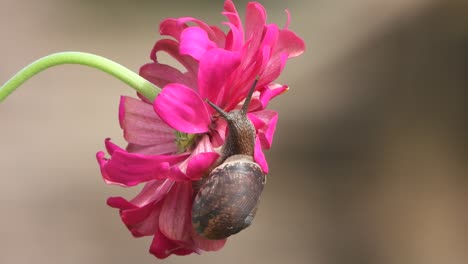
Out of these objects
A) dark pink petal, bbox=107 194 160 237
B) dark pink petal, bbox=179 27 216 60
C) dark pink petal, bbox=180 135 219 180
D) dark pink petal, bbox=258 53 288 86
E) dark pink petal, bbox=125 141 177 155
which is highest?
dark pink petal, bbox=179 27 216 60

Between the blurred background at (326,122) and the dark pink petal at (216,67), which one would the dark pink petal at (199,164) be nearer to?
the dark pink petal at (216,67)

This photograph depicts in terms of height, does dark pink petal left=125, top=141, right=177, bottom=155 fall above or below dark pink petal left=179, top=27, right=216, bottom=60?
below

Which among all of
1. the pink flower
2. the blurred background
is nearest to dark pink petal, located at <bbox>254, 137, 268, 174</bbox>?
the pink flower

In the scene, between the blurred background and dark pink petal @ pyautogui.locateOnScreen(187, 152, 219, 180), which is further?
the blurred background

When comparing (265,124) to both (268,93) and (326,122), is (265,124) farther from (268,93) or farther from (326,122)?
(326,122)

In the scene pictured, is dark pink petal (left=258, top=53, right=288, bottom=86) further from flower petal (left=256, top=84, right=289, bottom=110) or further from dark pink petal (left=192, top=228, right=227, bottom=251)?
dark pink petal (left=192, top=228, right=227, bottom=251)

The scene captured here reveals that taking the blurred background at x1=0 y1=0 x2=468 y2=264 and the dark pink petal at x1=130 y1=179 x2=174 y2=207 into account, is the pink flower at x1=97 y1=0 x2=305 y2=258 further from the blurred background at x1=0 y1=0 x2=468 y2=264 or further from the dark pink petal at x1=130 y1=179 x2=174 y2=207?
the blurred background at x1=0 y1=0 x2=468 y2=264
